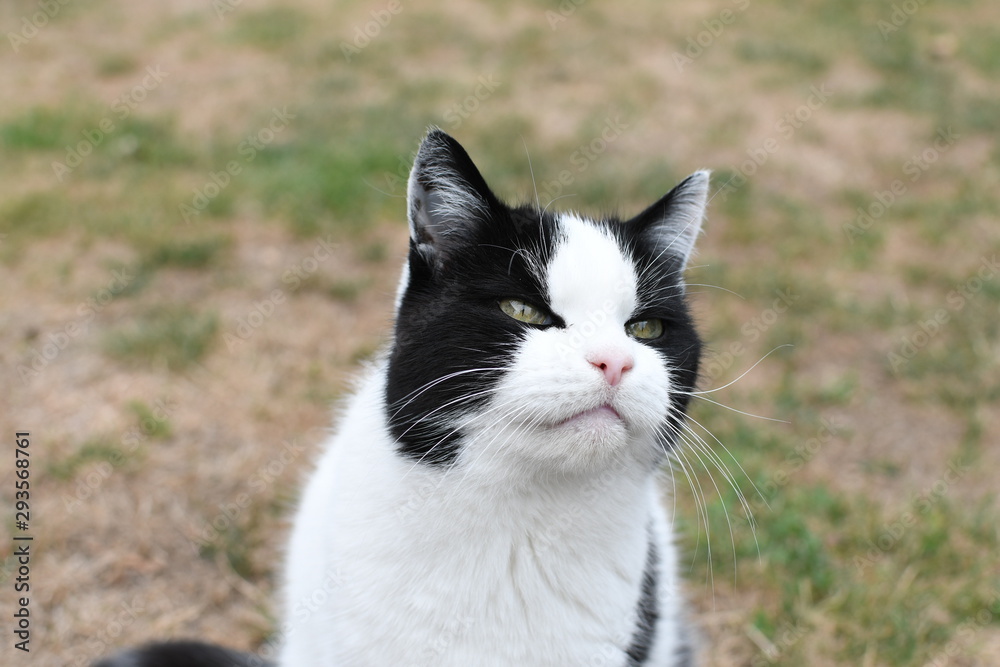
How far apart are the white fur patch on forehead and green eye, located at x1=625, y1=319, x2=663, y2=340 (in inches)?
2.2

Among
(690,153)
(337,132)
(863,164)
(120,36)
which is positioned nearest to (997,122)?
(863,164)

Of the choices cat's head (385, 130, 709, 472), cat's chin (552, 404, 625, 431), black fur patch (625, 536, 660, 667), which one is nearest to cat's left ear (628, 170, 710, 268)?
cat's head (385, 130, 709, 472)

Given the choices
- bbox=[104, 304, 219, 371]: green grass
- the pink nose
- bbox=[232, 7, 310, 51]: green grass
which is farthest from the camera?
bbox=[232, 7, 310, 51]: green grass

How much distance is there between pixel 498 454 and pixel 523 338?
0.76 ft

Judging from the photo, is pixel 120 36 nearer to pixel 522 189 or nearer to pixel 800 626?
pixel 522 189

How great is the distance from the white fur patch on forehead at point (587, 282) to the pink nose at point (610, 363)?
0.44 feet

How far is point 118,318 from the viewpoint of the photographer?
348 cm

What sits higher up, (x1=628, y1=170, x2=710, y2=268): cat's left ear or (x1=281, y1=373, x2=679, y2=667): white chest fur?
(x1=628, y1=170, x2=710, y2=268): cat's left ear

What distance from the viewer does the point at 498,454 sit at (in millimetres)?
1487

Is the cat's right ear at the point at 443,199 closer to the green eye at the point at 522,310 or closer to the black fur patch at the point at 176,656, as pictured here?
the green eye at the point at 522,310

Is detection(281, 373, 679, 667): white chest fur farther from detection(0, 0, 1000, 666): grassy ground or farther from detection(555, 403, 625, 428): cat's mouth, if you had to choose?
detection(0, 0, 1000, 666): grassy ground

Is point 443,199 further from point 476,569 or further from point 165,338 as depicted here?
point 165,338

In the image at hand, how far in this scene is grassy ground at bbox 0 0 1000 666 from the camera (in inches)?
97.0

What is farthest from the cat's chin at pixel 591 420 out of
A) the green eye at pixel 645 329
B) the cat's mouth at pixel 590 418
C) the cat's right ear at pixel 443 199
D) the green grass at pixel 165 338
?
the green grass at pixel 165 338
